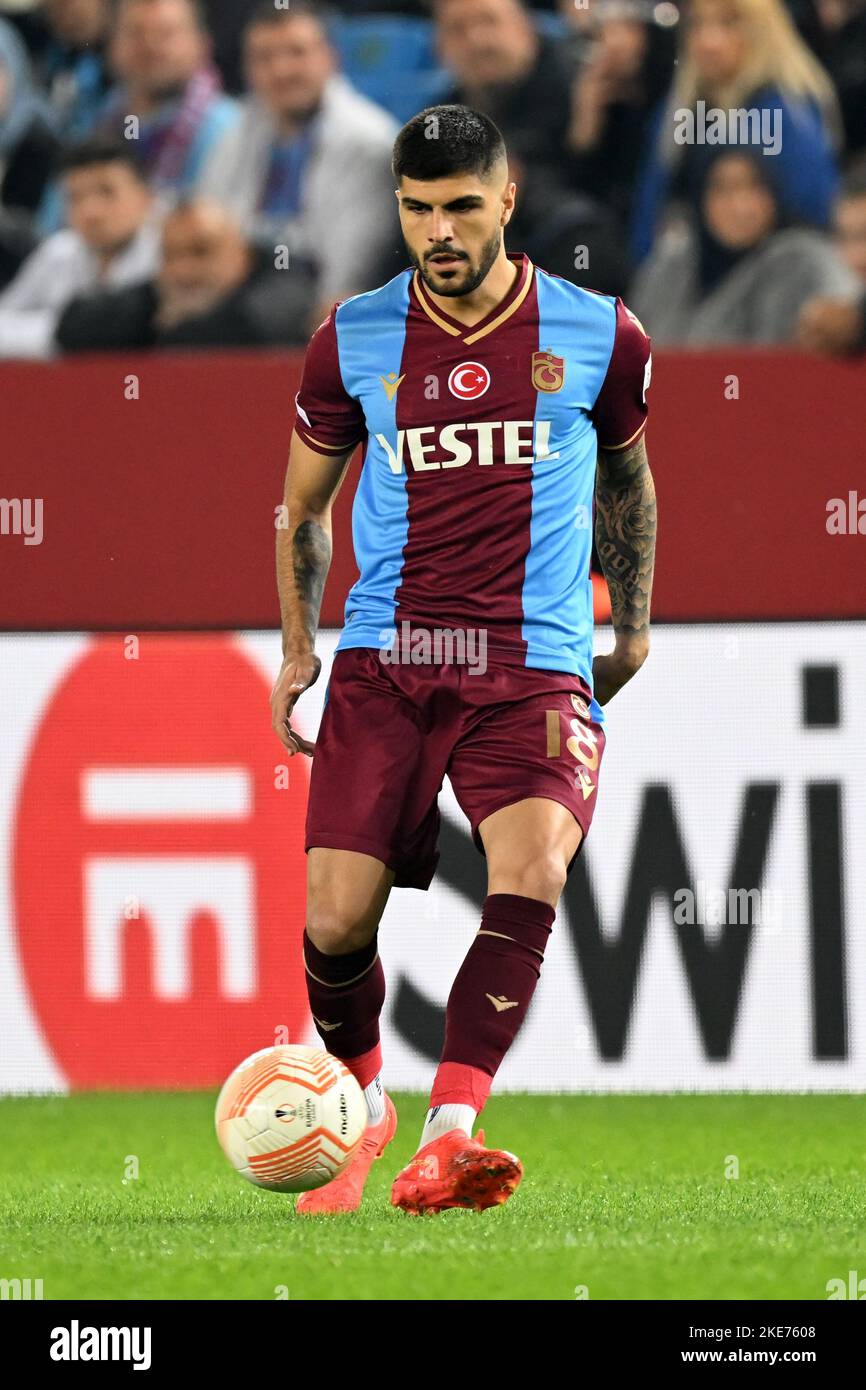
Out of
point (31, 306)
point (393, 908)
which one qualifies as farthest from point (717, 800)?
point (31, 306)

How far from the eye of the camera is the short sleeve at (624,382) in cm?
401

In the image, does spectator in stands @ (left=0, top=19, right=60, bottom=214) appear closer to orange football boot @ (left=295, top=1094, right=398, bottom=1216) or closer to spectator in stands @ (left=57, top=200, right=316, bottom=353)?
spectator in stands @ (left=57, top=200, right=316, bottom=353)

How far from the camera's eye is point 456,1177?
3416mm

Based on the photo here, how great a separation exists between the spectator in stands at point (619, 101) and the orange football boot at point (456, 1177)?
4826 millimetres

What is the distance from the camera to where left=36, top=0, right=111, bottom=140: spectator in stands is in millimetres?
8391

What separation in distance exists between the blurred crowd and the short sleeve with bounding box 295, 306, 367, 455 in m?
3.04

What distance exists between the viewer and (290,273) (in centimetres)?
748

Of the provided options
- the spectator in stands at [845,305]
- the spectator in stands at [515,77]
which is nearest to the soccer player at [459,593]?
the spectator in stands at [845,305]

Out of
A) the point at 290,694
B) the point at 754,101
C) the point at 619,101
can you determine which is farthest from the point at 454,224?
the point at 619,101

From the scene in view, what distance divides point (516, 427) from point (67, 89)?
203 inches

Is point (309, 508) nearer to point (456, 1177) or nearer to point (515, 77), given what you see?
point (456, 1177)

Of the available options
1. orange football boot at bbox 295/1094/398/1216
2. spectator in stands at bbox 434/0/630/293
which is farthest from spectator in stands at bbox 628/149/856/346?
orange football boot at bbox 295/1094/398/1216

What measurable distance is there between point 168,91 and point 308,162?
2.67 ft

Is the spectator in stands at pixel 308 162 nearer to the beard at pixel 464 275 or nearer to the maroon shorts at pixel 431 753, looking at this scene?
the beard at pixel 464 275
